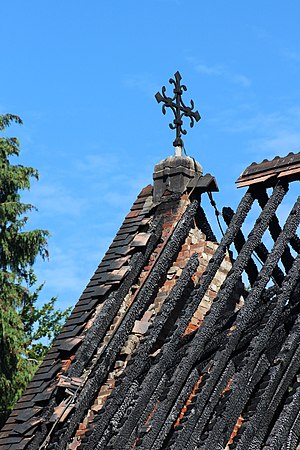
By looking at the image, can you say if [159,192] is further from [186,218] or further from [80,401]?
[80,401]

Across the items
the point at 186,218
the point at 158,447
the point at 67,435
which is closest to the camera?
the point at 158,447

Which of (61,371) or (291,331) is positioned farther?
(61,371)

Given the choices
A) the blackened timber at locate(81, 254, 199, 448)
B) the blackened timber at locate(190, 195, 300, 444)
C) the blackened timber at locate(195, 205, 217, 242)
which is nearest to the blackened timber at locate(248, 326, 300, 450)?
the blackened timber at locate(190, 195, 300, 444)

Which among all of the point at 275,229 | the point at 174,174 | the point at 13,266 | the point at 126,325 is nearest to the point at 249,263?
the point at 275,229

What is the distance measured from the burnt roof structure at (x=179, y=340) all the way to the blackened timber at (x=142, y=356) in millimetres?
12

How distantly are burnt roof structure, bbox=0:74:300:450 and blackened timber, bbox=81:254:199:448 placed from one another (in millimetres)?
Result: 12

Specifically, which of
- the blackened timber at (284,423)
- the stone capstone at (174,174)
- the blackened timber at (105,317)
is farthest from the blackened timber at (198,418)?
the stone capstone at (174,174)

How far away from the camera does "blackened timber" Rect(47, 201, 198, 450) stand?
9.76m

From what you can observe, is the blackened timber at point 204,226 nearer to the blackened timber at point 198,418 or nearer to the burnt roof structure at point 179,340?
the burnt roof structure at point 179,340

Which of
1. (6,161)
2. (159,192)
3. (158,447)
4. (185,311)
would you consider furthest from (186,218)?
(6,161)

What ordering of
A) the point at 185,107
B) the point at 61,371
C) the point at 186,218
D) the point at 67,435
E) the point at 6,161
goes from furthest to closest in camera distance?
the point at 6,161
the point at 185,107
the point at 186,218
the point at 61,371
the point at 67,435

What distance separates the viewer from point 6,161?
22578 mm

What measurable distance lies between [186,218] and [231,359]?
2.30 m

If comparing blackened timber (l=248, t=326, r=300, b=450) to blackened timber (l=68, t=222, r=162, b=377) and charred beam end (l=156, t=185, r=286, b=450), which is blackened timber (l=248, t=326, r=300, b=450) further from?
blackened timber (l=68, t=222, r=162, b=377)
